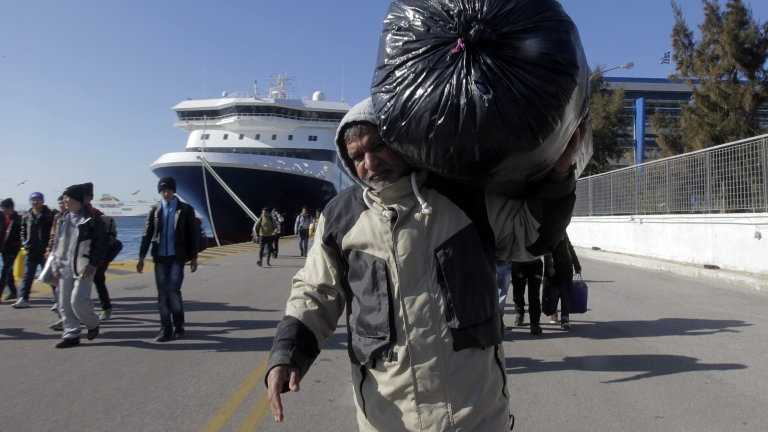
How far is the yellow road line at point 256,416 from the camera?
3376mm

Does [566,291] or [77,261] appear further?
[566,291]

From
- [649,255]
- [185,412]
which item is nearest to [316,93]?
[649,255]

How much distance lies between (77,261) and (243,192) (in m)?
23.8

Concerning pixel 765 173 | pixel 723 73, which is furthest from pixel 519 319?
pixel 723 73

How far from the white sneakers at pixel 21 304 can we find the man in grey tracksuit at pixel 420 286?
778 centimetres

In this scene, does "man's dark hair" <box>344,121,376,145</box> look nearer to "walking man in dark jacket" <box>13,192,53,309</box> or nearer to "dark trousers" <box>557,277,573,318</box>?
"dark trousers" <box>557,277,573,318</box>

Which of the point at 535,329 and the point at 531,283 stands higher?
the point at 531,283

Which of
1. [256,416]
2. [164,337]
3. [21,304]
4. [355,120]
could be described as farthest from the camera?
[21,304]

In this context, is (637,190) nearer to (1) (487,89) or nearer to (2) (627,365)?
(2) (627,365)

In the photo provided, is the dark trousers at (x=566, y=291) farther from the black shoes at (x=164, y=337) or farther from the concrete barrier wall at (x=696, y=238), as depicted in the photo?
the concrete barrier wall at (x=696, y=238)

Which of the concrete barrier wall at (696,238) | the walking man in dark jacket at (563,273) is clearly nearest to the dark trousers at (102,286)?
the walking man in dark jacket at (563,273)

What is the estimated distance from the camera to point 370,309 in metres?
1.62

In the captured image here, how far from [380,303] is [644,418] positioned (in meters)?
2.63

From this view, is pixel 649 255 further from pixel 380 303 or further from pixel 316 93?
pixel 316 93
